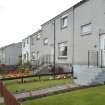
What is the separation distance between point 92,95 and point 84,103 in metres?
1.40

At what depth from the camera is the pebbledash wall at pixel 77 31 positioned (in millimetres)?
17719

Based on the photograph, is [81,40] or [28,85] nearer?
[28,85]

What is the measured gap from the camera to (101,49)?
671 inches

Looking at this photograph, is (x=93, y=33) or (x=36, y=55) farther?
(x=36, y=55)

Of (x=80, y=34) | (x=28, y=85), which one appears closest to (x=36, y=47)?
(x=80, y=34)

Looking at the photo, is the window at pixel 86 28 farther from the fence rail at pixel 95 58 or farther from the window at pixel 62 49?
the window at pixel 62 49

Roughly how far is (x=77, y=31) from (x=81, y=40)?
4.31 feet

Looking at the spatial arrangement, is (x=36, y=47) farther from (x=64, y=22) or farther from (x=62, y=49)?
(x=64, y=22)

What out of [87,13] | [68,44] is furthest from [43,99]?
[68,44]

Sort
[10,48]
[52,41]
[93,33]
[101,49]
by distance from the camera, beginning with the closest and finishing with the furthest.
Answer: [101,49]
[93,33]
[52,41]
[10,48]

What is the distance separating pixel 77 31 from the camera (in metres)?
21.1

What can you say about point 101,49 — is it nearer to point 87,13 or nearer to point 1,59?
point 87,13

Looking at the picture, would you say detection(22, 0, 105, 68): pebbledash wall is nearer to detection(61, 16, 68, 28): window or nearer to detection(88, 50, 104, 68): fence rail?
detection(61, 16, 68, 28): window

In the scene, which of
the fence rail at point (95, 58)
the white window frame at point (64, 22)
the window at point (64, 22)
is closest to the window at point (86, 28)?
the fence rail at point (95, 58)
